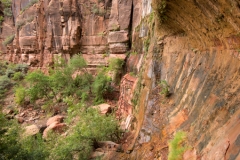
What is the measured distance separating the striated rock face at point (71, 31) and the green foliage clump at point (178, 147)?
11.2m

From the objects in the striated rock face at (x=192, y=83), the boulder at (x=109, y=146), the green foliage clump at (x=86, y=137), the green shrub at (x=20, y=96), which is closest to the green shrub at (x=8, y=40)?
the green shrub at (x=20, y=96)

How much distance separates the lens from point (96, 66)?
17.0m

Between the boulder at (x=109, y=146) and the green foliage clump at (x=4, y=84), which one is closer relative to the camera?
the boulder at (x=109, y=146)

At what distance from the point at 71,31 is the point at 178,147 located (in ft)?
53.1

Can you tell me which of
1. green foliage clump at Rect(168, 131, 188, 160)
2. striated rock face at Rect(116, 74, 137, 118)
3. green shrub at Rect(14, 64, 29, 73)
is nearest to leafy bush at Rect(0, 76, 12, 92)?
green shrub at Rect(14, 64, 29, 73)

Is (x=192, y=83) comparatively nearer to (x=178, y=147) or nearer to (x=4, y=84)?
(x=178, y=147)

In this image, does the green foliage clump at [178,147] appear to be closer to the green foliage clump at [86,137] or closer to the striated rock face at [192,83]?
the striated rock face at [192,83]

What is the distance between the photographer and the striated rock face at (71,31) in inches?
592

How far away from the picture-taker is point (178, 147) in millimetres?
3848

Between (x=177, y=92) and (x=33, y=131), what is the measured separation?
10.5 metres

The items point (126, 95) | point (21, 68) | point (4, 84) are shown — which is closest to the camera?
point (126, 95)

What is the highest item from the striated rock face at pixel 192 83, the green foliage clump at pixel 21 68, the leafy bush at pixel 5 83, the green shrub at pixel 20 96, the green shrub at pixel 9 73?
the striated rock face at pixel 192 83

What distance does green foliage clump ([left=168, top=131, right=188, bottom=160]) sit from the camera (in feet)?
12.0

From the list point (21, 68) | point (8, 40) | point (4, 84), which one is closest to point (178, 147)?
point (4, 84)
